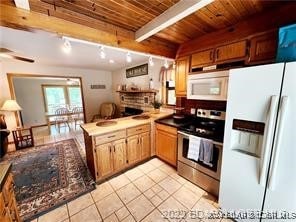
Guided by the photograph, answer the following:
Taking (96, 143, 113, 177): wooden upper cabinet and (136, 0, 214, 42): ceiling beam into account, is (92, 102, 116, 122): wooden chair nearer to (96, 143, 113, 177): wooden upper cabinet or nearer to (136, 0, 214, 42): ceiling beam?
(96, 143, 113, 177): wooden upper cabinet

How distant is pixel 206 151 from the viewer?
186 cm

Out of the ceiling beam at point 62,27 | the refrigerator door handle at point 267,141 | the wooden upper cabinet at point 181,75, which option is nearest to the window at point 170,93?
the wooden upper cabinet at point 181,75

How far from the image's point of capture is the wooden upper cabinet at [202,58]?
2.08 meters

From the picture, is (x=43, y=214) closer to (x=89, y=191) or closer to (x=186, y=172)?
(x=89, y=191)

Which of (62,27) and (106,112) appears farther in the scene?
(106,112)

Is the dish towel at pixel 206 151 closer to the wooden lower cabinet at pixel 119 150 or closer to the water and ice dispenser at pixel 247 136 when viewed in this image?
the water and ice dispenser at pixel 247 136

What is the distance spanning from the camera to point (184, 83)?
8.25 feet

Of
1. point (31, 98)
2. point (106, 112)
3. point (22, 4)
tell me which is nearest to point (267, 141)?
point (22, 4)

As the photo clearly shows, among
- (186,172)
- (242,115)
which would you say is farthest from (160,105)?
(242,115)

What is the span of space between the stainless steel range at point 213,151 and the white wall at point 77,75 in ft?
14.6

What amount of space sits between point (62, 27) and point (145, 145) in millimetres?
2333

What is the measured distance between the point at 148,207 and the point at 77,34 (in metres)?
2.41

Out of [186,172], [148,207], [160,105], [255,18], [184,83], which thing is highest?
[255,18]

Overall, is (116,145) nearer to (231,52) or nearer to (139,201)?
(139,201)
